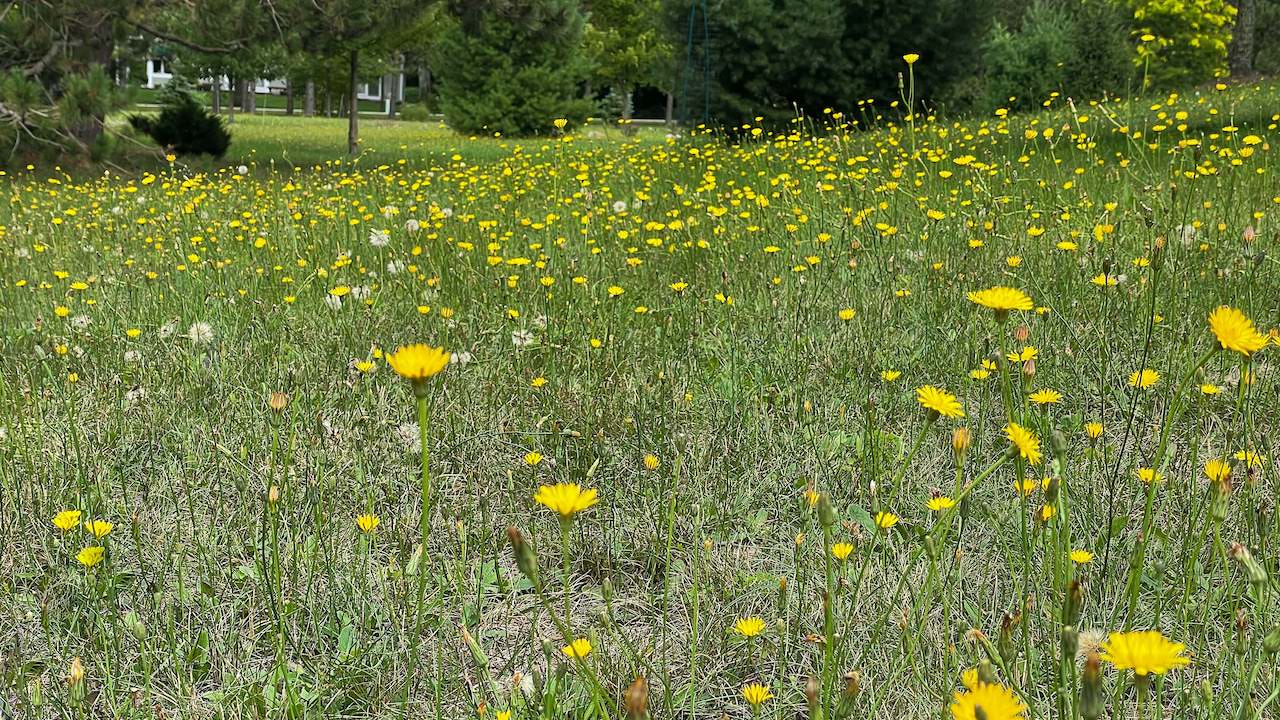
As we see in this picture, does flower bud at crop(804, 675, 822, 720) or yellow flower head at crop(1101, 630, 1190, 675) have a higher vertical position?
yellow flower head at crop(1101, 630, 1190, 675)

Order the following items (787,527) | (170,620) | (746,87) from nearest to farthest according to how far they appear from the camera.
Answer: (170,620) < (787,527) < (746,87)

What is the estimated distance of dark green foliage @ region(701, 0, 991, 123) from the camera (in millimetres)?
12805

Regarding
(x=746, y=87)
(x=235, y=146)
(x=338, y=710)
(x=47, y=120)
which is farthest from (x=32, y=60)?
(x=338, y=710)

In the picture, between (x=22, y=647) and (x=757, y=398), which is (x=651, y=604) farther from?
(x=22, y=647)

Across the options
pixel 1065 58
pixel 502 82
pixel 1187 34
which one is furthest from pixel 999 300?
pixel 1187 34

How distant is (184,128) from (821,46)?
888 cm

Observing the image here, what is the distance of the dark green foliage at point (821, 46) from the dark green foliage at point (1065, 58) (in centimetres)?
345

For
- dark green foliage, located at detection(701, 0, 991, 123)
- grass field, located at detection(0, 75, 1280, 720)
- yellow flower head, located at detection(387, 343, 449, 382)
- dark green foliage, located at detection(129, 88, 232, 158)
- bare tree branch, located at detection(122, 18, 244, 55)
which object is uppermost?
dark green foliage, located at detection(701, 0, 991, 123)

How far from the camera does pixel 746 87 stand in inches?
526

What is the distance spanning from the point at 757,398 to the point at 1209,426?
1.01 meters

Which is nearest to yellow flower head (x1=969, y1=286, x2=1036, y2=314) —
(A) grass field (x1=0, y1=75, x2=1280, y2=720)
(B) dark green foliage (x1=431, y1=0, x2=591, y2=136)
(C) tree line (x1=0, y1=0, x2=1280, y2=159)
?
(A) grass field (x1=0, y1=75, x2=1280, y2=720)

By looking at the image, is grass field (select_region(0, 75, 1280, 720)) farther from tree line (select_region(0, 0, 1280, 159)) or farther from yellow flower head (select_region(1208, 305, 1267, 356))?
tree line (select_region(0, 0, 1280, 159))

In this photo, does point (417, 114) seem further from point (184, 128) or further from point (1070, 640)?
point (1070, 640)

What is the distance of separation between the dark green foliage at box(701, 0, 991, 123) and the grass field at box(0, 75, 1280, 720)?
9.75 m
